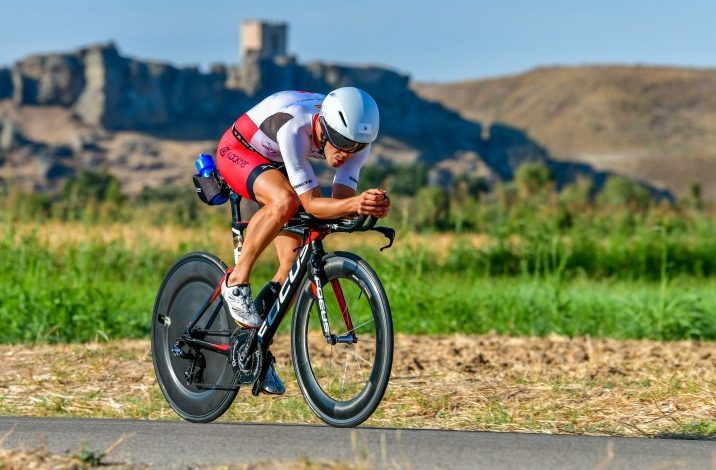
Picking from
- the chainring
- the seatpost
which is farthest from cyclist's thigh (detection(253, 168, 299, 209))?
the chainring

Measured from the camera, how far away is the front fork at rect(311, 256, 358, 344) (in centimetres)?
632

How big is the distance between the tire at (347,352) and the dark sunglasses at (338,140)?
21.9 inches

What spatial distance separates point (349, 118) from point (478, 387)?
124 inches

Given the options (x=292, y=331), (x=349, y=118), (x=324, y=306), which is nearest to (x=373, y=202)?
(x=349, y=118)

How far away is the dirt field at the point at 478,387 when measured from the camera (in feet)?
24.4

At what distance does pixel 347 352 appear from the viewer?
6270 millimetres

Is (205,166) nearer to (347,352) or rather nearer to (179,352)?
(179,352)

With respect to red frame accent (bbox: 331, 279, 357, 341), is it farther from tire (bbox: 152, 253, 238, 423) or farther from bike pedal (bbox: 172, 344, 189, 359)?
bike pedal (bbox: 172, 344, 189, 359)

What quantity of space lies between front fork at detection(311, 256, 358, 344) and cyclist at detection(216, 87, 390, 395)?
27 cm

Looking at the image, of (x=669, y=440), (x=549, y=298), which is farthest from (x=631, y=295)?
(x=669, y=440)

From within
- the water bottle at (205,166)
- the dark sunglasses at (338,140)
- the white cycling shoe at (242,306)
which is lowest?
the white cycling shoe at (242,306)

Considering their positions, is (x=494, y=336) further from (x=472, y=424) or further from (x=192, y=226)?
(x=192, y=226)

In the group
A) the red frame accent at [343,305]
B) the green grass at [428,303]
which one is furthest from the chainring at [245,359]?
the green grass at [428,303]

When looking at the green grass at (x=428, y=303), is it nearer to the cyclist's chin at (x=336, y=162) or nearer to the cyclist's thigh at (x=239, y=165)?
the cyclist's thigh at (x=239, y=165)
